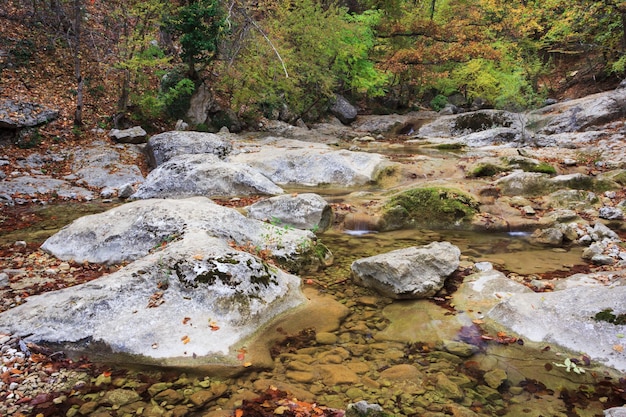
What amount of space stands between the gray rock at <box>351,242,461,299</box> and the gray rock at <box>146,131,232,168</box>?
30.3ft

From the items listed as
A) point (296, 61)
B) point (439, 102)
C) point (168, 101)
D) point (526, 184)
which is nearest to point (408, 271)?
point (526, 184)

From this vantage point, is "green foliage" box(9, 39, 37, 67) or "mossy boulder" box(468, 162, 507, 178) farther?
"green foliage" box(9, 39, 37, 67)

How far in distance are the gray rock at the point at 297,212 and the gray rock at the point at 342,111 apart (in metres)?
17.7

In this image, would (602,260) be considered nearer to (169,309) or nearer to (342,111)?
(169,309)

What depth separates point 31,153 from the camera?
11531 millimetres

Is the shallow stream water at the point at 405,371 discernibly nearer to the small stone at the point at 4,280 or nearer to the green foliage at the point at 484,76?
the small stone at the point at 4,280

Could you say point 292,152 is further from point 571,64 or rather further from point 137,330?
point 571,64

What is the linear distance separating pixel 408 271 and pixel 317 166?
25.3 feet

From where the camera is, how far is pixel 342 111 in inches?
993

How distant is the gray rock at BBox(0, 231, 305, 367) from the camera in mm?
3764

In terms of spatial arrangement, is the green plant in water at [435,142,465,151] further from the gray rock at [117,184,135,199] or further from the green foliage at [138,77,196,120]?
the gray rock at [117,184,135,199]

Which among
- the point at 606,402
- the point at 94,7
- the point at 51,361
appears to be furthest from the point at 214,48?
the point at 606,402

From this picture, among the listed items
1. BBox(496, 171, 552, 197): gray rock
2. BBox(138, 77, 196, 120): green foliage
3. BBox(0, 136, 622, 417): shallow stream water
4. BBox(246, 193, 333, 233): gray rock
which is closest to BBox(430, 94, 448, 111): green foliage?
BBox(138, 77, 196, 120): green foliage

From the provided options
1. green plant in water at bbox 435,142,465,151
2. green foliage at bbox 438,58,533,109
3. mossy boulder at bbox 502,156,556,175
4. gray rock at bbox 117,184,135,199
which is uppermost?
green foliage at bbox 438,58,533,109
